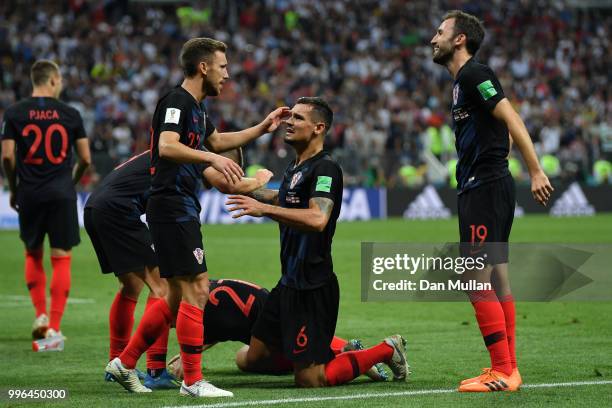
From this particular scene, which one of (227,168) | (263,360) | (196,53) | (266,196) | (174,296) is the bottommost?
(263,360)

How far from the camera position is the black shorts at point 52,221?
408 inches

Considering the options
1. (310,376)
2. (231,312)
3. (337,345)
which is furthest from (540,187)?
(231,312)

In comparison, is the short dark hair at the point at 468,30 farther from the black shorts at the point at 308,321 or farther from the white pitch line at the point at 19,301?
the white pitch line at the point at 19,301

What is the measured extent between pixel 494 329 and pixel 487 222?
26.0 inches

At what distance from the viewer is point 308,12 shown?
35938mm

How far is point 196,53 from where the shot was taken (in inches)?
283

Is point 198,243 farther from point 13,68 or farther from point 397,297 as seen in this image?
point 13,68

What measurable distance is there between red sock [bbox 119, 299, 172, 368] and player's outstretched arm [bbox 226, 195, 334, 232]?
101 cm

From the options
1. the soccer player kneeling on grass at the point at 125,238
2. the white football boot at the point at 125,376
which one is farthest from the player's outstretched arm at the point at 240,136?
the white football boot at the point at 125,376

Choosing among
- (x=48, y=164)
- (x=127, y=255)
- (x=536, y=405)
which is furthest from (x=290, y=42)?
(x=536, y=405)

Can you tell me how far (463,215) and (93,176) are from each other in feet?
64.1

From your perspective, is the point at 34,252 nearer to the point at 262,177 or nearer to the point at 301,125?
the point at 301,125

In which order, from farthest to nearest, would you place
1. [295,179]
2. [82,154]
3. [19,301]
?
[19,301] < [82,154] < [295,179]

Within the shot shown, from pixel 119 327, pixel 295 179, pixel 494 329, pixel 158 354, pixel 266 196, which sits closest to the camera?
pixel 494 329
